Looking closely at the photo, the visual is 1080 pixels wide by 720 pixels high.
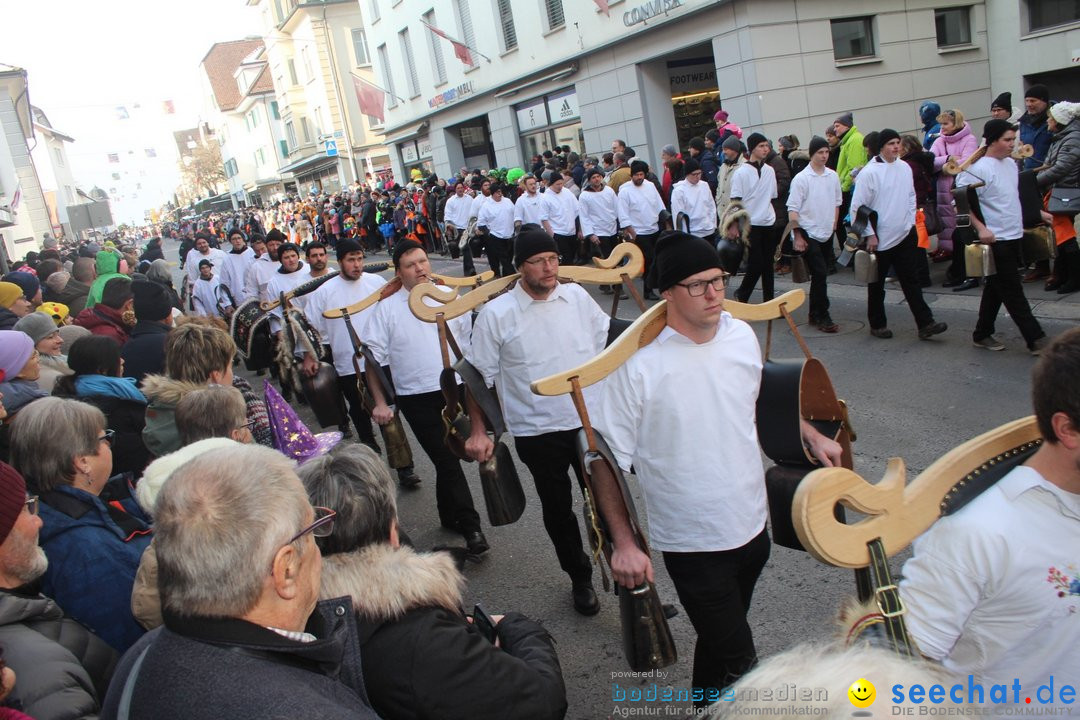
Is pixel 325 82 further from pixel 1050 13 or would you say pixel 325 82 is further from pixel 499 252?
pixel 1050 13

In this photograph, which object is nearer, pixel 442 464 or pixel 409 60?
pixel 442 464

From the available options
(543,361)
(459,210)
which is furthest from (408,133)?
(543,361)

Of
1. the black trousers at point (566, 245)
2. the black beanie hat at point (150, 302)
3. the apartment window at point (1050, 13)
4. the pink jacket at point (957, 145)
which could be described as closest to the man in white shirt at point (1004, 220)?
the pink jacket at point (957, 145)

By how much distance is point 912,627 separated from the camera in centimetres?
160

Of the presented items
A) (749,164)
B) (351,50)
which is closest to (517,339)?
(749,164)

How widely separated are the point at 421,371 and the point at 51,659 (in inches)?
120

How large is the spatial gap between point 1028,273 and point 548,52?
46.5 feet

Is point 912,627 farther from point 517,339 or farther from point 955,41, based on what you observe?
point 955,41

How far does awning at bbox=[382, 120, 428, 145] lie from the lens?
28188 mm

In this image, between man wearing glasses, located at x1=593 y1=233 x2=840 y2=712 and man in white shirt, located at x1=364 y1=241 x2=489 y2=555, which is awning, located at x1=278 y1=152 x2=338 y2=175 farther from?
man wearing glasses, located at x1=593 y1=233 x2=840 y2=712

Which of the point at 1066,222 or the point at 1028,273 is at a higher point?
the point at 1066,222

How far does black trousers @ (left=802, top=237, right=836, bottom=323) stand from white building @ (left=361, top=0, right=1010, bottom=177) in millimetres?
7099

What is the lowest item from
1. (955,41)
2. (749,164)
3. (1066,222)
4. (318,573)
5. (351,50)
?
(1066,222)

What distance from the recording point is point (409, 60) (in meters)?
27.9
